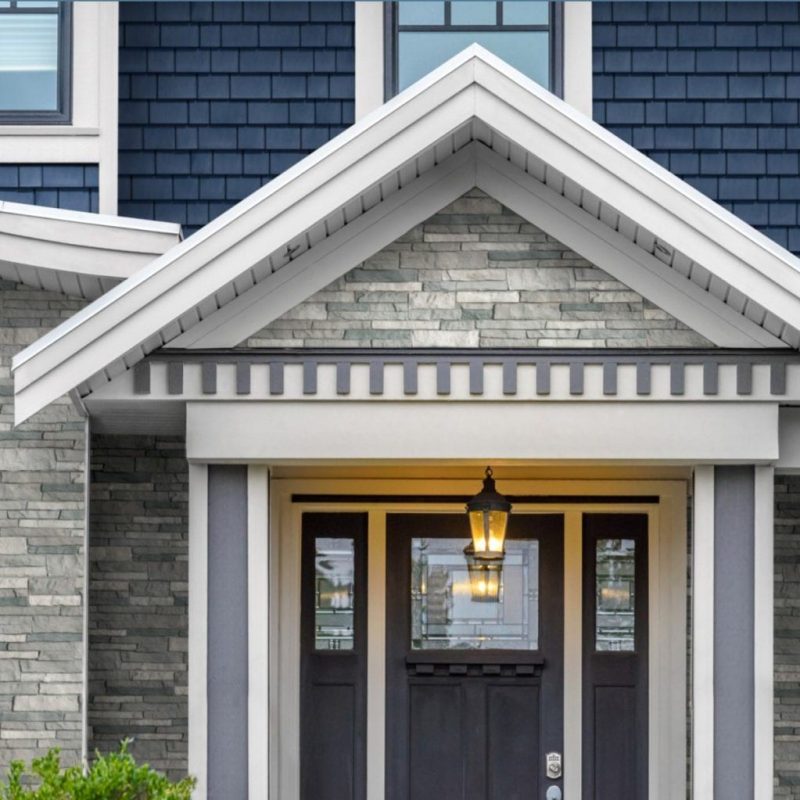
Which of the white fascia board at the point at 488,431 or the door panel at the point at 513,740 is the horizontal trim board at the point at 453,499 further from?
the white fascia board at the point at 488,431

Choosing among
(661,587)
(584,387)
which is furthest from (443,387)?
(661,587)

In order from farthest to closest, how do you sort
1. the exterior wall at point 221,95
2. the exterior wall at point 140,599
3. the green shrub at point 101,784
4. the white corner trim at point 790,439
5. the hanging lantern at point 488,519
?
the exterior wall at point 221,95
the exterior wall at point 140,599
the hanging lantern at point 488,519
the white corner trim at point 790,439
the green shrub at point 101,784

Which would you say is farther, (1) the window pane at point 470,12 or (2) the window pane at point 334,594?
(1) the window pane at point 470,12

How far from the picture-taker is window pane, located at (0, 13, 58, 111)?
7.79m

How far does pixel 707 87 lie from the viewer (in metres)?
8.14

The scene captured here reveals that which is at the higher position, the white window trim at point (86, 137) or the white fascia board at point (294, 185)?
the white window trim at point (86, 137)

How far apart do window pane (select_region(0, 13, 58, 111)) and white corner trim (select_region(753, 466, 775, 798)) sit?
4324mm

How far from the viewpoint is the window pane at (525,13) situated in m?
8.05

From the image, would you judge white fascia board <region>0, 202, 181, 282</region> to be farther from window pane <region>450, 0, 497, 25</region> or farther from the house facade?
window pane <region>450, 0, 497, 25</region>

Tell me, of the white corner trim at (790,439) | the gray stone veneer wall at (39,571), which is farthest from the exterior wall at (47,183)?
the white corner trim at (790,439)

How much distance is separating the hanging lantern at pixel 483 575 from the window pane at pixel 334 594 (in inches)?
26.6

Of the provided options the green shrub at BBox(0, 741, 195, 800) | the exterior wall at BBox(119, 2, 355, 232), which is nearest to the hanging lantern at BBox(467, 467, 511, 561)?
the green shrub at BBox(0, 741, 195, 800)

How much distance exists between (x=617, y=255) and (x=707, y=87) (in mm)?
2282

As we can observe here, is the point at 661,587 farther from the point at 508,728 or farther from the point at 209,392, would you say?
the point at 209,392
